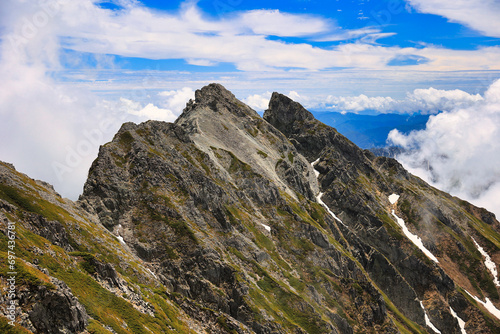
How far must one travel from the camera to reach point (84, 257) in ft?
164

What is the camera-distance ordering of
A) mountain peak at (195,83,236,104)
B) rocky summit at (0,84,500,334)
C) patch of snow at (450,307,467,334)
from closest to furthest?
rocky summit at (0,84,500,334), patch of snow at (450,307,467,334), mountain peak at (195,83,236,104)

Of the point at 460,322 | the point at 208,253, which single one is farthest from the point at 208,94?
the point at 460,322

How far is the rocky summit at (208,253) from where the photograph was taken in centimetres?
4281

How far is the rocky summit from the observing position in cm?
4281

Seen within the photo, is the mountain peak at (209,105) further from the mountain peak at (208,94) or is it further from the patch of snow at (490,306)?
the patch of snow at (490,306)

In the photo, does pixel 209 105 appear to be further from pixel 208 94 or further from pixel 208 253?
pixel 208 253

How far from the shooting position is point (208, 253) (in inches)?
3196

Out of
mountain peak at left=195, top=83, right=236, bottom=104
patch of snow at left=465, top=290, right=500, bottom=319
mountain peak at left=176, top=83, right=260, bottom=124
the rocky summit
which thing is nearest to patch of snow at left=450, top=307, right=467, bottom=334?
the rocky summit

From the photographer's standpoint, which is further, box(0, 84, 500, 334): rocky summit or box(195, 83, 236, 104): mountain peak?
box(195, 83, 236, 104): mountain peak

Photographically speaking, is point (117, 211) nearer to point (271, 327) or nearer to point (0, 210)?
point (0, 210)

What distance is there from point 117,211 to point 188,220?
750 inches

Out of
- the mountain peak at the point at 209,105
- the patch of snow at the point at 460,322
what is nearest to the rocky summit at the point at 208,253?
the patch of snow at the point at 460,322

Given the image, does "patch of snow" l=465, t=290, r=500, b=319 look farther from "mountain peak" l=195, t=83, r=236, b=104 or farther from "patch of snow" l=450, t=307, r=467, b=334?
"mountain peak" l=195, t=83, r=236, b=104

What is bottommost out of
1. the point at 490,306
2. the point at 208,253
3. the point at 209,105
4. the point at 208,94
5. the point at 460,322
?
the point at 208,253
